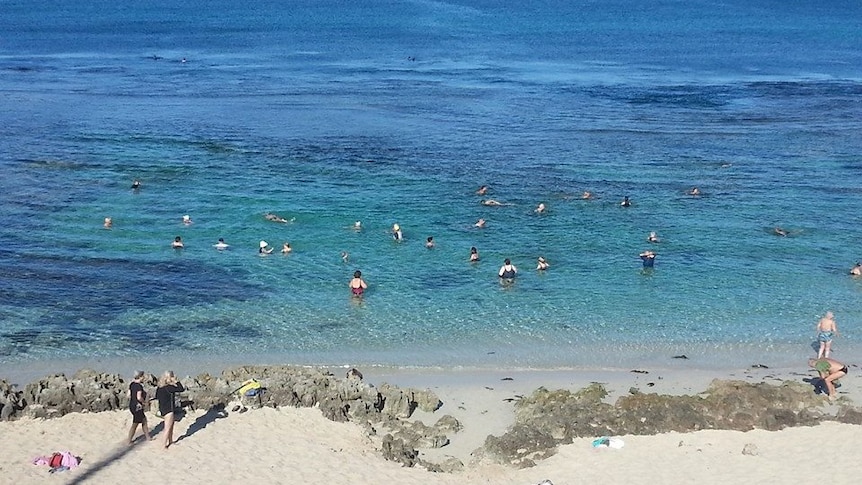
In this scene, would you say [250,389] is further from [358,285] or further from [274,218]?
[274,218]

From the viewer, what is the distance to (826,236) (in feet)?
104

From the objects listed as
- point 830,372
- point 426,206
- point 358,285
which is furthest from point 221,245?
point 830,372

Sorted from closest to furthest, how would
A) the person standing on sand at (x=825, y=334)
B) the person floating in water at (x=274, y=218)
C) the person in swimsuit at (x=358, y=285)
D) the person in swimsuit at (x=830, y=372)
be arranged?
the person in swimsuit at (x=830, y=372), the person standing on sand at (x=825, y=334), the person in swimsuit at (x=358, y=285), the person floating in water at (x=274, y=218)

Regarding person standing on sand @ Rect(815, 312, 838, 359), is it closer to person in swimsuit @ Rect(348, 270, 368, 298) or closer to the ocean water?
the ocean water

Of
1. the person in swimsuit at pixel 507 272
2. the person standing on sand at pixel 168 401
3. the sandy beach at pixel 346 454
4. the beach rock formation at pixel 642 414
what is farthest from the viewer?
the person in swimsuit at pixel 507 272

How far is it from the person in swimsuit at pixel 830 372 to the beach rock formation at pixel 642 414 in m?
0.50

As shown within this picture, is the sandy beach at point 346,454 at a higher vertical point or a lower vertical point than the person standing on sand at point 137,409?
lower

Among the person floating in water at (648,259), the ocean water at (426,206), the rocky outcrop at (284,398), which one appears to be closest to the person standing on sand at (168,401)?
the rocky outcrop at (284,398)

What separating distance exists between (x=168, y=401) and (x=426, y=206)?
18.7 metres

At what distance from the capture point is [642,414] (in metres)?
18.7

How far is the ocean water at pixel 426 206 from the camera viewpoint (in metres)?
24.1

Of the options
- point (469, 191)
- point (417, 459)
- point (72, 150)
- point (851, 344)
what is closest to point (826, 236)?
point (851, 344)

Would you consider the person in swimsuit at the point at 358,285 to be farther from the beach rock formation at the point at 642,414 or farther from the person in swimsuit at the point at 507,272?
the beach rock formation at the point at 642,414

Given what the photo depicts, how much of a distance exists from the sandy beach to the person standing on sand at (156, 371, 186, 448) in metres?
0.28
